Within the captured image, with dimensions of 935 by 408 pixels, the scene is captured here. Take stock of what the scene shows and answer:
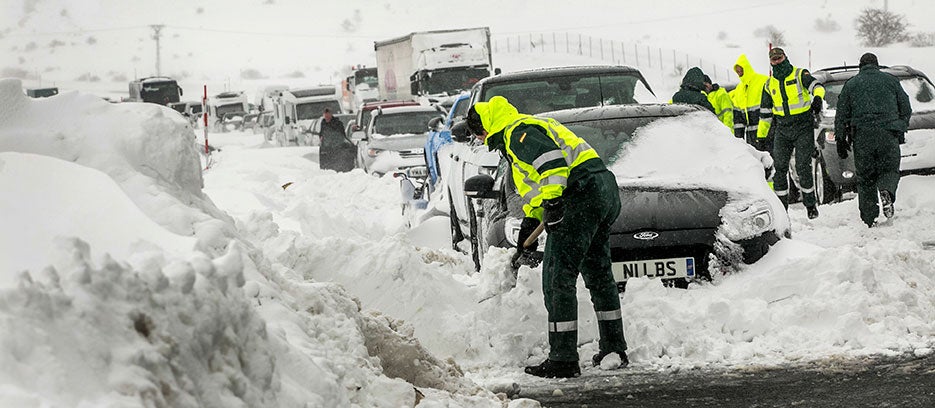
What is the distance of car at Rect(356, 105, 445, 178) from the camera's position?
25.8 m

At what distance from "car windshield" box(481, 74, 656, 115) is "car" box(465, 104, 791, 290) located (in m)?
2.19

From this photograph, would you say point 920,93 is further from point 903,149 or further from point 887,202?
point 887,202

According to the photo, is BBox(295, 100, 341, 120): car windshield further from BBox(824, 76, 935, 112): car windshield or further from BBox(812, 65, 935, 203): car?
BBox(812, 65, 935, 203): car

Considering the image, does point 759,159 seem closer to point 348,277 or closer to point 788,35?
point 348,277

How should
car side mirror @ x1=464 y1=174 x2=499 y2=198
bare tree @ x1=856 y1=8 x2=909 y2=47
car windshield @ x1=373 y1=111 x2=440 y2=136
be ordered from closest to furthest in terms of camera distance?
car side mirror @ x1=464 y1=174 x2=499 y2=198
car windshield @ x1=373 y1=111 x2=440 y2=136
bare tree @ x1=856 y1=8 x2=909 y2=47

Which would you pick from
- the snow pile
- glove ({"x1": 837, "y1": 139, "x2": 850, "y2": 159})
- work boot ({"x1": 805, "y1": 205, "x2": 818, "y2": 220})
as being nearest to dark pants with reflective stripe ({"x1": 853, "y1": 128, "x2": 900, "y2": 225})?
glove ({"x1": 837, "y1": 139, "x2": 850, "y2": 159})

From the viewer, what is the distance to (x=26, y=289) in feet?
12.8

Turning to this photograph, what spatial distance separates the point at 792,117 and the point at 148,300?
11.5 metres

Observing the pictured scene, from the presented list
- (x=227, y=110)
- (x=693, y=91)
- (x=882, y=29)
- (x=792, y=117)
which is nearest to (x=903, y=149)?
(x=792, y=117)

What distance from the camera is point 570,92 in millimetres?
12578

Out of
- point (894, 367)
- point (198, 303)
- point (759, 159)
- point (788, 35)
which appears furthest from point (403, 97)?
point (788, 35)

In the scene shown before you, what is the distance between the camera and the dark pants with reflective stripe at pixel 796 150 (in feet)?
48.4

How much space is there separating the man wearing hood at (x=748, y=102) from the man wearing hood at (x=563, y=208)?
→ 319 inches

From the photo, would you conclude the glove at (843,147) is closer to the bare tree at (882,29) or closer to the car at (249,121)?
the car at (249,121)
